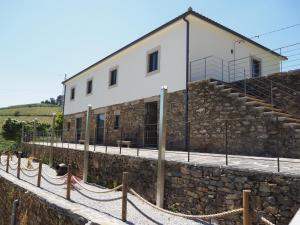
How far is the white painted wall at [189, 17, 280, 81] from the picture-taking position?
12195 millimetres

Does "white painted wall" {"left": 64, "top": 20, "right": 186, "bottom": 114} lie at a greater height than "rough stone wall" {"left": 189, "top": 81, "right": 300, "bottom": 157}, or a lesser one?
greater

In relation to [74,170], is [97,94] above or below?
above

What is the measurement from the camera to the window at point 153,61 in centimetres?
1374

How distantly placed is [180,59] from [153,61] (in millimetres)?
2245

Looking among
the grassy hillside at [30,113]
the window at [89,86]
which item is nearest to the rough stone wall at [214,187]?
the window at [89,86]

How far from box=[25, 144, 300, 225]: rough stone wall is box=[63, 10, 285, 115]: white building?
16.9 ft

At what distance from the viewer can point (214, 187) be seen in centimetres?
573

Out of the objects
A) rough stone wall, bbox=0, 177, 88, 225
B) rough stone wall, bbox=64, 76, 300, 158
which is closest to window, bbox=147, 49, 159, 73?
rough stone wall, bbox=64, 76, 300, 158

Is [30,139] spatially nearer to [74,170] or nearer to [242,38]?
[74,170]

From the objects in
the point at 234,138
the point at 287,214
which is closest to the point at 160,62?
the point at 234,138

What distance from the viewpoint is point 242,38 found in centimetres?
1403

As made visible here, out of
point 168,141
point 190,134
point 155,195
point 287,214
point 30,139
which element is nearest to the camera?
point 287,214

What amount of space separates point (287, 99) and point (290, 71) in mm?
1022

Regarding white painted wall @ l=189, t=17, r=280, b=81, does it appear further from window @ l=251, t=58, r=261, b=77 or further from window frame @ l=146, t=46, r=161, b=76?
window frame @ l=146, t=46, r=161, b=76
